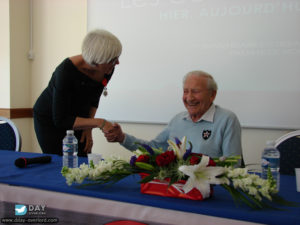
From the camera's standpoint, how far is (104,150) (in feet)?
12.3

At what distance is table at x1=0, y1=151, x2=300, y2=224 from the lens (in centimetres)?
97

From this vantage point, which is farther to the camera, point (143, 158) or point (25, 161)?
point (25, 161)

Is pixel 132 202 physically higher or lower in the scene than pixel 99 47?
lower

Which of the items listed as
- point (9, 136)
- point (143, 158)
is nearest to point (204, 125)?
point (143, 158)

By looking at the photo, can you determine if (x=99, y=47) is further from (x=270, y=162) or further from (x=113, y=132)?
(x=270, y=162)

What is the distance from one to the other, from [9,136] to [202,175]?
2.04 m

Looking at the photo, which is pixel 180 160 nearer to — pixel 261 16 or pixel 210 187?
pixel 210 187

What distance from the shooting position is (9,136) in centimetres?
258

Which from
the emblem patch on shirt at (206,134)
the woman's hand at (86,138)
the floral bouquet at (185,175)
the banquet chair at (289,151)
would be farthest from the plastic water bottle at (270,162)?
the woman's hand at (86,138)

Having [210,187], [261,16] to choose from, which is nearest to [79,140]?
[210,187]

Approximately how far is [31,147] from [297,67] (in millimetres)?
3318

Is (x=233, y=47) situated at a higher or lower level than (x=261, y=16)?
lower

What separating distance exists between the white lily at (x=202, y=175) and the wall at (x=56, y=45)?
2.40 meters

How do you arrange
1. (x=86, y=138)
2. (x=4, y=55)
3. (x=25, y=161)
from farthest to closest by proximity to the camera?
(x=4, y=55)
(x=86, y=138)
(x=25, y=161)
